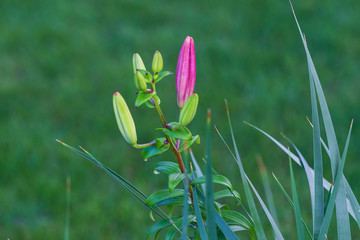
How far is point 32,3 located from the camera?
12.7ft

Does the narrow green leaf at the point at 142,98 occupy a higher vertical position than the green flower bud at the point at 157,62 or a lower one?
lower

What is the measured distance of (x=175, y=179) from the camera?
803 mm

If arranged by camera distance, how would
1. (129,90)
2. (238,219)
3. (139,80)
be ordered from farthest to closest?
(129,90), (238,219), (139,80)

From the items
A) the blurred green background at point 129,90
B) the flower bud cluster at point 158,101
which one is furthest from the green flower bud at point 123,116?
the blurred green background at point 129,90

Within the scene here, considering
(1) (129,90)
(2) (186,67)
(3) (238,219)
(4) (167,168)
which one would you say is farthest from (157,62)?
(1) (129,90)

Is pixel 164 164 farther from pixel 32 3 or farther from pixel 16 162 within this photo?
pixel 32 3

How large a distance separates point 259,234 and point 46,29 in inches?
120

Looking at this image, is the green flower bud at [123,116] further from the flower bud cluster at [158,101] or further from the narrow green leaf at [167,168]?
the narrow green leaf at [167,168]

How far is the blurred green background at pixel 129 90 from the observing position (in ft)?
7.23

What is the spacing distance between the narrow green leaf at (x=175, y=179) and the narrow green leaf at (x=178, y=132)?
0.25ft

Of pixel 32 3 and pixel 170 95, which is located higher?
pixel 32 3

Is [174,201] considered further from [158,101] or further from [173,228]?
[158,101]

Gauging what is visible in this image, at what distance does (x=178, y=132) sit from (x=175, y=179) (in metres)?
0.09

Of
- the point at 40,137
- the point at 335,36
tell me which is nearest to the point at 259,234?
the point at 40,137
